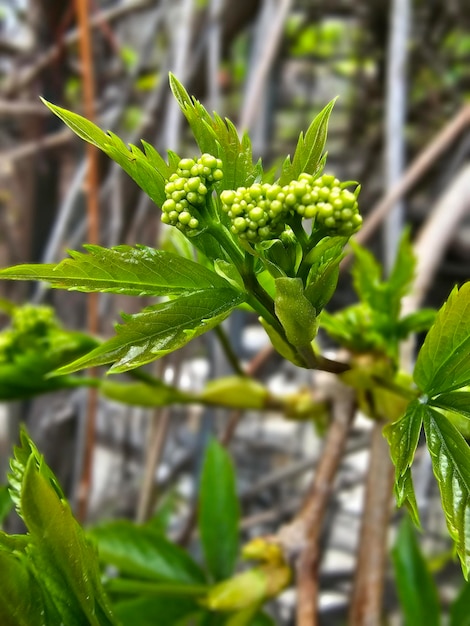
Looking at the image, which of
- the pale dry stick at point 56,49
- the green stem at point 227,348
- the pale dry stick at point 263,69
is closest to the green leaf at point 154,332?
the green stem at point 227,348

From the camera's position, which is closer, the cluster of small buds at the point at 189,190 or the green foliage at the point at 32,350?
the cluster of small buds at the point at 189,190

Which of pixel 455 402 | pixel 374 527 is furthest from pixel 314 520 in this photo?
pixel 455 402

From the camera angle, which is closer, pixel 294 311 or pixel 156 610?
pixel 294 311

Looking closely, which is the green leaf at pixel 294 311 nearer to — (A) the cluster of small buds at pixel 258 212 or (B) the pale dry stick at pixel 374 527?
(A) the cluster of small buds at pixel 258 212

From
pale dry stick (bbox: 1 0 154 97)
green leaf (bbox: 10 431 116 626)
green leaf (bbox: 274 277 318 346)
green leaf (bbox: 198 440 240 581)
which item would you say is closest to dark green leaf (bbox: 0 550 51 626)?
green leaf (bbox: 10 431 116 626)

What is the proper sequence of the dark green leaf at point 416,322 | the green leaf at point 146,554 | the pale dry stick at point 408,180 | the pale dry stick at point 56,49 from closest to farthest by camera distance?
the dark green leaf at point 416,322
the green leaf at point 146,554
the pale dry stick at point 408,180
the pale dry stick at point 56,49

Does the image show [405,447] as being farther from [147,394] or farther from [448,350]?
[147,394]

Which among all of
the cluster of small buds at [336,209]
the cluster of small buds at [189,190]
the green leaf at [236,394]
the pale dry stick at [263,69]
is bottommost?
the green leaf at [236,394]

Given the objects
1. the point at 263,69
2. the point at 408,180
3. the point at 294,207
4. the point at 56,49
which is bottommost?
the point at 294,207

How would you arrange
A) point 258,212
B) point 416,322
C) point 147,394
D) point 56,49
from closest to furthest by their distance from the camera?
Result: point 258,212, point 416,322, point 147,394, point 56,49
